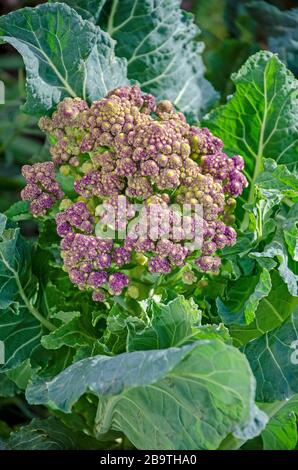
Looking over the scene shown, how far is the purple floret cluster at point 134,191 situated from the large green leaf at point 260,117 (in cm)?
18

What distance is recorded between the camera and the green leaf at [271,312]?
1394 millimetres

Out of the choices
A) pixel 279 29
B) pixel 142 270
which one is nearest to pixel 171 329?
pixel 142 270

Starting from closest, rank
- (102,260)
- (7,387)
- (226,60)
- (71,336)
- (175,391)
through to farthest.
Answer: (175,391)
(102,260)
(71,336)
(7,387)
(226,60)

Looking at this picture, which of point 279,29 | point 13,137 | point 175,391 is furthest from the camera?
point 13,137

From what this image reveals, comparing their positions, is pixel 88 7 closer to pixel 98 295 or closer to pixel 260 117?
pixel 260 117

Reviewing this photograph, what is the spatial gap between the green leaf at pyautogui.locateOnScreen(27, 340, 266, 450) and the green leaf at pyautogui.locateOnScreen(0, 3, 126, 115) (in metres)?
0.53

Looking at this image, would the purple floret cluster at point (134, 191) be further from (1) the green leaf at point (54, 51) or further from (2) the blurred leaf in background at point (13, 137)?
(2) the blurred leaf in background at point (13, 137)

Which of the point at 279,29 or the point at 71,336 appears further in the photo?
the point at 279,29

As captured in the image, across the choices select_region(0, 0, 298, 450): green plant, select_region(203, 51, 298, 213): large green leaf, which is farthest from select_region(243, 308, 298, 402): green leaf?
select_region(203, 51, 298, 213): large green leaf

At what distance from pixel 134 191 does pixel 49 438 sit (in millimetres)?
540

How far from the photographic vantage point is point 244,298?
1372mm

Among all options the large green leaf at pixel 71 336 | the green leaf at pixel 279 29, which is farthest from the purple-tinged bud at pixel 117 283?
the green leaf at pixel 279 29

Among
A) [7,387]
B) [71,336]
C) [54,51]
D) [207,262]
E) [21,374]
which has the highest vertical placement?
[54,51]
